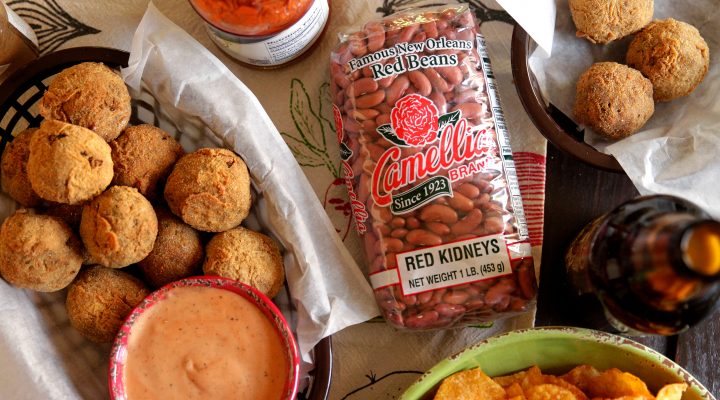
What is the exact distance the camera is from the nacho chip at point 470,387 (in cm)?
108

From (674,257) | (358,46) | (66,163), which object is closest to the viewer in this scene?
(674,257)

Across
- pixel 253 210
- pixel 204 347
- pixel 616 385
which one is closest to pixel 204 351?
pixel 204 347

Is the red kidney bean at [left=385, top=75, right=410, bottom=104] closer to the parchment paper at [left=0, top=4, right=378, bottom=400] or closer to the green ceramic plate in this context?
the parchment paper at [left=0, top=4, right=378, bottom=400]

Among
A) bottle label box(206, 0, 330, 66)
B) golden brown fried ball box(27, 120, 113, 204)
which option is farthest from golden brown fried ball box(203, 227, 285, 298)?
bottle label box(206, 0, 330, 66)

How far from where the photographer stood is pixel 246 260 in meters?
1.12

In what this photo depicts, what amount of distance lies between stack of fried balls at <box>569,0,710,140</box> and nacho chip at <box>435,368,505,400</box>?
48cm

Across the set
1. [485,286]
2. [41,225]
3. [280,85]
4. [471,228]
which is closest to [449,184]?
[471,228]

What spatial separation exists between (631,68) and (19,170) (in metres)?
1.07

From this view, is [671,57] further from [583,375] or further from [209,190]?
[209,190]

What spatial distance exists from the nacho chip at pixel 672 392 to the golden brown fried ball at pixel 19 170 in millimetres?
1050

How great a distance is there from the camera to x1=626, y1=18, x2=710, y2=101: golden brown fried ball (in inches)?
46.1

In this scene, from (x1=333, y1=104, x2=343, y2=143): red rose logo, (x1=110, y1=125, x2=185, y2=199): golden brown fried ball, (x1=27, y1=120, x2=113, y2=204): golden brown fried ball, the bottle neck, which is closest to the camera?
the bottle neck

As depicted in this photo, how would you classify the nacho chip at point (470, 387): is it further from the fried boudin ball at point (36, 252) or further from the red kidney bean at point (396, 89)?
the fried boudin ball at point (36, 252)

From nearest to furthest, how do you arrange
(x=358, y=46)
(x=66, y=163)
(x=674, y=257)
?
(x=674, y=257) < (x=66, y=163) < (x=358, y=46)
